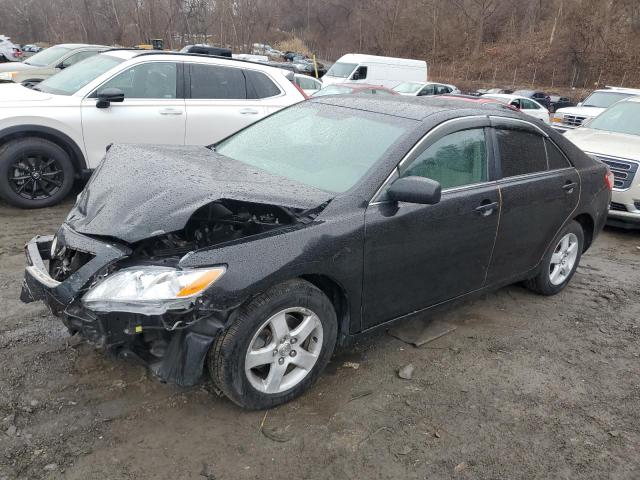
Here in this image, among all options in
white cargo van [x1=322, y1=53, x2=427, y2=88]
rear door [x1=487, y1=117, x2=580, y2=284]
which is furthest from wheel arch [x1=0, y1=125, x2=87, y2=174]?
white cargo van [x1=322, y1=53, x2=427, y2=88]

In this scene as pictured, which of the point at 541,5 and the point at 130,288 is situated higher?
the point at 541,5

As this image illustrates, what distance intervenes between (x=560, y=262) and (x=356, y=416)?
274 centimetres

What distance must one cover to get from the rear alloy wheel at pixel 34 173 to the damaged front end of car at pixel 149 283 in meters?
3.59

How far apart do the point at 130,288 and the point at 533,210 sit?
300 cm

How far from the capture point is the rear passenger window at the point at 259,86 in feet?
24.1

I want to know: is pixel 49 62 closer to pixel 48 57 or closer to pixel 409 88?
pixel 48 57

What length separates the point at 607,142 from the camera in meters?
7.52

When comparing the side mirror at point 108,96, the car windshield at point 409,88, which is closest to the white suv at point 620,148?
the side mirror at point 108,96

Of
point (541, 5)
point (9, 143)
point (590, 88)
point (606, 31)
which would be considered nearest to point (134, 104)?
point (9, 143)

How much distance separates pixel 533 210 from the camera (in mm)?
4027

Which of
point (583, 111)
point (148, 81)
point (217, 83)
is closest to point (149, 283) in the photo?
point (148, 81)

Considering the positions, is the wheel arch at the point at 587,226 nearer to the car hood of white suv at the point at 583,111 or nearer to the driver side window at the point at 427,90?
the car hood of white suv at the point at 583,111

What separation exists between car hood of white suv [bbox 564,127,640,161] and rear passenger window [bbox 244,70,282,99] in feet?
14.6

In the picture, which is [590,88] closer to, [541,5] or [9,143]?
[541,5]
